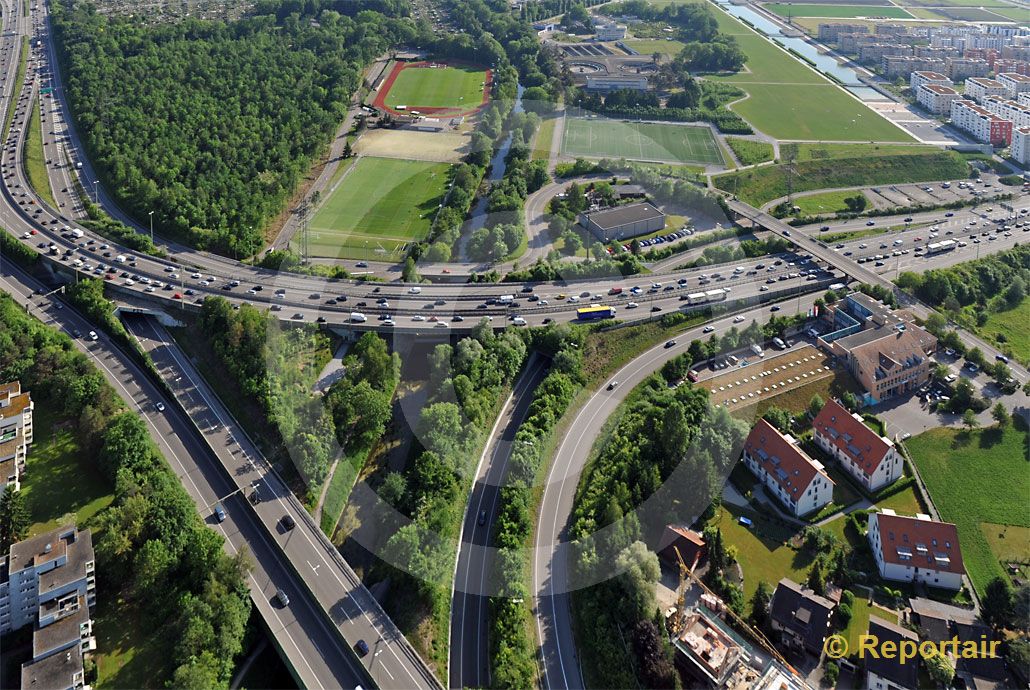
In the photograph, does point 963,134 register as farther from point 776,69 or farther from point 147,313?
point 147,313

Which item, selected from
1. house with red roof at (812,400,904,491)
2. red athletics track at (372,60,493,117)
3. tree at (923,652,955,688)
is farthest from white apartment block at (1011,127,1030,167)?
tree at (923,652,955,688)

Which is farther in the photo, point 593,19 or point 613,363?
point 593,19

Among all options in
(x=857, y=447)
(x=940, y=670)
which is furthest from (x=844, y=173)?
(x=940, y=670)

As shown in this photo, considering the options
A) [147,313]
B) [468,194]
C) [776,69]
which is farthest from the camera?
[776,69]

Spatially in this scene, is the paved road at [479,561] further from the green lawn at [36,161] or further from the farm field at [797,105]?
the farm field at [797,105]

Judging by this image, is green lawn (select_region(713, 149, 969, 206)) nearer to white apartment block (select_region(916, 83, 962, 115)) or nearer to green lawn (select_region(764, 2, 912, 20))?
white apartment block (select_region(916, 83, 962, 115))

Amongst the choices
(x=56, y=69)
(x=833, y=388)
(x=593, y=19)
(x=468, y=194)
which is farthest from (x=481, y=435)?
(x=593, y=19)

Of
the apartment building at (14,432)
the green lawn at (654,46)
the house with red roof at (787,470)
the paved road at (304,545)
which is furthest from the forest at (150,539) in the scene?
the green lawn at (654,46)
